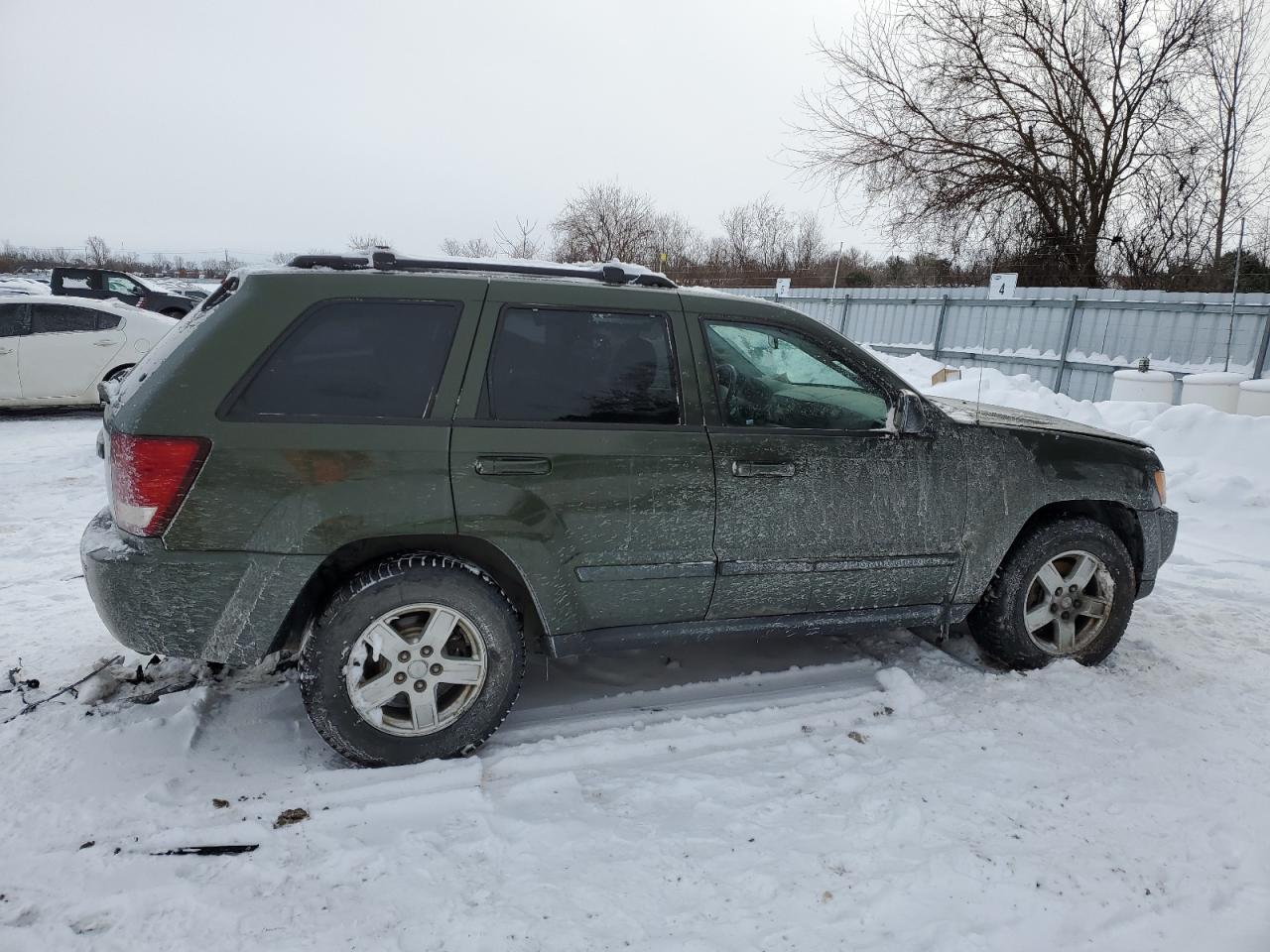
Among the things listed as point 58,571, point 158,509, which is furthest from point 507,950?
point 58,571

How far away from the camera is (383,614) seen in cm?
272

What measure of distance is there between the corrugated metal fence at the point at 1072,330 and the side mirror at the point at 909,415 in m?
6.48

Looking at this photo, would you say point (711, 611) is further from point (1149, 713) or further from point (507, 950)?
point (1149, 713)

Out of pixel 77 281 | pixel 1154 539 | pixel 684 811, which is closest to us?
pixel 684 811

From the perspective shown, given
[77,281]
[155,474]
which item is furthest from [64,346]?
[155,474]

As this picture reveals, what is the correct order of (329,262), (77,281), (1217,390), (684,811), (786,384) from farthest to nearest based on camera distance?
(77,281), (1217,390), (786,384), (329,262), (684,811)

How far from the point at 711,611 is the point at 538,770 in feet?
3.09

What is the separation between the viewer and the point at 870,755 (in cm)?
299

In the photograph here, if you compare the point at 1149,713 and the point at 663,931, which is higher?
the point at 1149,713

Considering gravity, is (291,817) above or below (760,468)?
below

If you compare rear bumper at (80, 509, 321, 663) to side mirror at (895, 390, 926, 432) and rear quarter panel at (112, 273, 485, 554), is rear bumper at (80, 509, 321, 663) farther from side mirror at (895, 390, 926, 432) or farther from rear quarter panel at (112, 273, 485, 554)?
side mirror at (895, 390, 926, 432)

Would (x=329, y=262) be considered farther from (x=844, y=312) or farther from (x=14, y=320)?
(x=844, y=312)

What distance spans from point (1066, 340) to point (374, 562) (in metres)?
13.1

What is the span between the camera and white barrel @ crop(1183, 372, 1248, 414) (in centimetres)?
923
